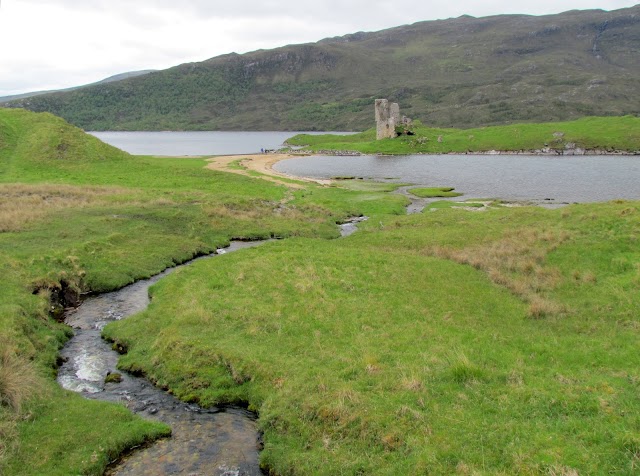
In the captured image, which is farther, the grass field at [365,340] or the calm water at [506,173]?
the calm water at [506,173]

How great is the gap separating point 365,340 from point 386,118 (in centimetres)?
13610

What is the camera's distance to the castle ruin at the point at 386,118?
478ft

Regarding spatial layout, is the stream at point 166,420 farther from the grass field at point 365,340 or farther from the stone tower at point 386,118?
the stone tower at point 386,118

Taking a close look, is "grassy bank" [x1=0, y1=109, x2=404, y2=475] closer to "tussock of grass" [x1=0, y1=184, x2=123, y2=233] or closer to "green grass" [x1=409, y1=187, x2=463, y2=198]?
"tussock of grass" [x1=0, y1=184, x2=123, y2=233]

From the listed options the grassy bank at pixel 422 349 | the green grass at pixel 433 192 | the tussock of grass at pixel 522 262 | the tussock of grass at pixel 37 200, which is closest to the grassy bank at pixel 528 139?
the green grass at pixel 433 192

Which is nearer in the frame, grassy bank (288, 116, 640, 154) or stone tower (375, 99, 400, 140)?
grassy bank (288, 116, 640, 154)

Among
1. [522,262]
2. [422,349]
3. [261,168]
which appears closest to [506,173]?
[261,168]

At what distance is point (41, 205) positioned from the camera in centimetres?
4941

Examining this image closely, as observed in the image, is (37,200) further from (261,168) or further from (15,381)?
(261,168)

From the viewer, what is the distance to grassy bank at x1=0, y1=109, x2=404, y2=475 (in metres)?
16.0

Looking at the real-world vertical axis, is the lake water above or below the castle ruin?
below

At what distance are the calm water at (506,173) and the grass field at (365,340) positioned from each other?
28.7m

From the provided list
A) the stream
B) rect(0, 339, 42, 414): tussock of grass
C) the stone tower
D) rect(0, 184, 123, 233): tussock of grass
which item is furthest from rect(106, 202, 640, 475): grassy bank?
the stone tower

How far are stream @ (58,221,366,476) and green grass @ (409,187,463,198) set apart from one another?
182 ft
